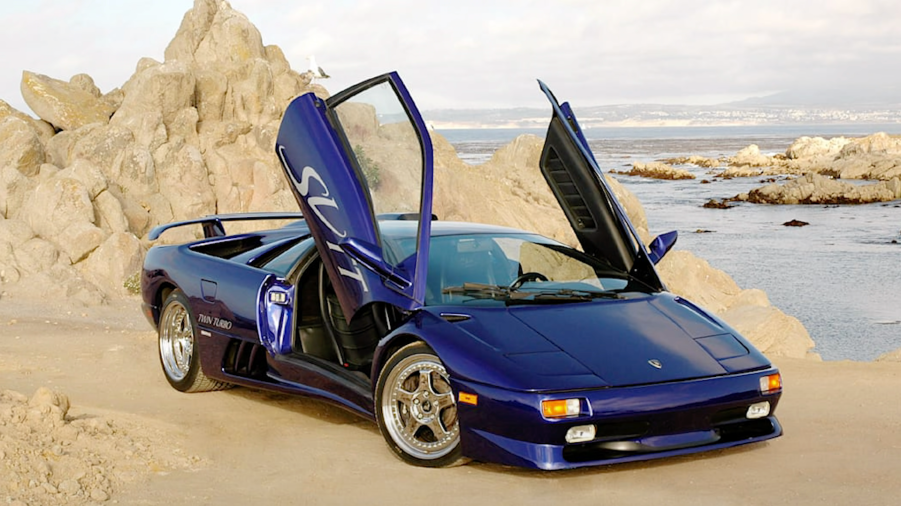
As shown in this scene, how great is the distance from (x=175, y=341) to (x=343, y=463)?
2.77 metres

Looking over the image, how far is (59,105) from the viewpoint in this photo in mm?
18625

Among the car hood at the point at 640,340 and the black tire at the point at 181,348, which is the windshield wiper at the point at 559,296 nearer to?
the car hood at the point at 640,340

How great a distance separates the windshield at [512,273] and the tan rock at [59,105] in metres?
13.5

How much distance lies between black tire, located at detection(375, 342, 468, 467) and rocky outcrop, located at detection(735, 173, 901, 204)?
39602 mm

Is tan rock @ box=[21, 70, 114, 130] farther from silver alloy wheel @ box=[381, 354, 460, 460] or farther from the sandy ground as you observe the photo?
silver alloy wheel @ box=[381, 354, 460, 460]

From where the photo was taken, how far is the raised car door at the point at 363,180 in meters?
6.00

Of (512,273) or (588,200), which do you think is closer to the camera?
(512,273)

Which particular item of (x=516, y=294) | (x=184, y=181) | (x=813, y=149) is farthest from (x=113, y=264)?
(x=813, y=149)

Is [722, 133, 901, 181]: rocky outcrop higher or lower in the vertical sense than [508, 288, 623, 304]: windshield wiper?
lower

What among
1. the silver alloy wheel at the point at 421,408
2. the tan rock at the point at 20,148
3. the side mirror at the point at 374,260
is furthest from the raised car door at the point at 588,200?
the tan rock at the point at 20,148

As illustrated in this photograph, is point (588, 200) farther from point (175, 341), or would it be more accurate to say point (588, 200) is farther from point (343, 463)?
point (175, 341)

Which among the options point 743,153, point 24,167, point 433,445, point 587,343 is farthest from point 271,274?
point 743,153

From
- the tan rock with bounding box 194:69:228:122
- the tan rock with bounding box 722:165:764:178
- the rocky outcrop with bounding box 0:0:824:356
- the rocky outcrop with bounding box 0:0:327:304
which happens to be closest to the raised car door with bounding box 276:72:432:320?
the rocky outcrop with bounding box 0:0:824:356

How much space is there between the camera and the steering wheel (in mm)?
6332
